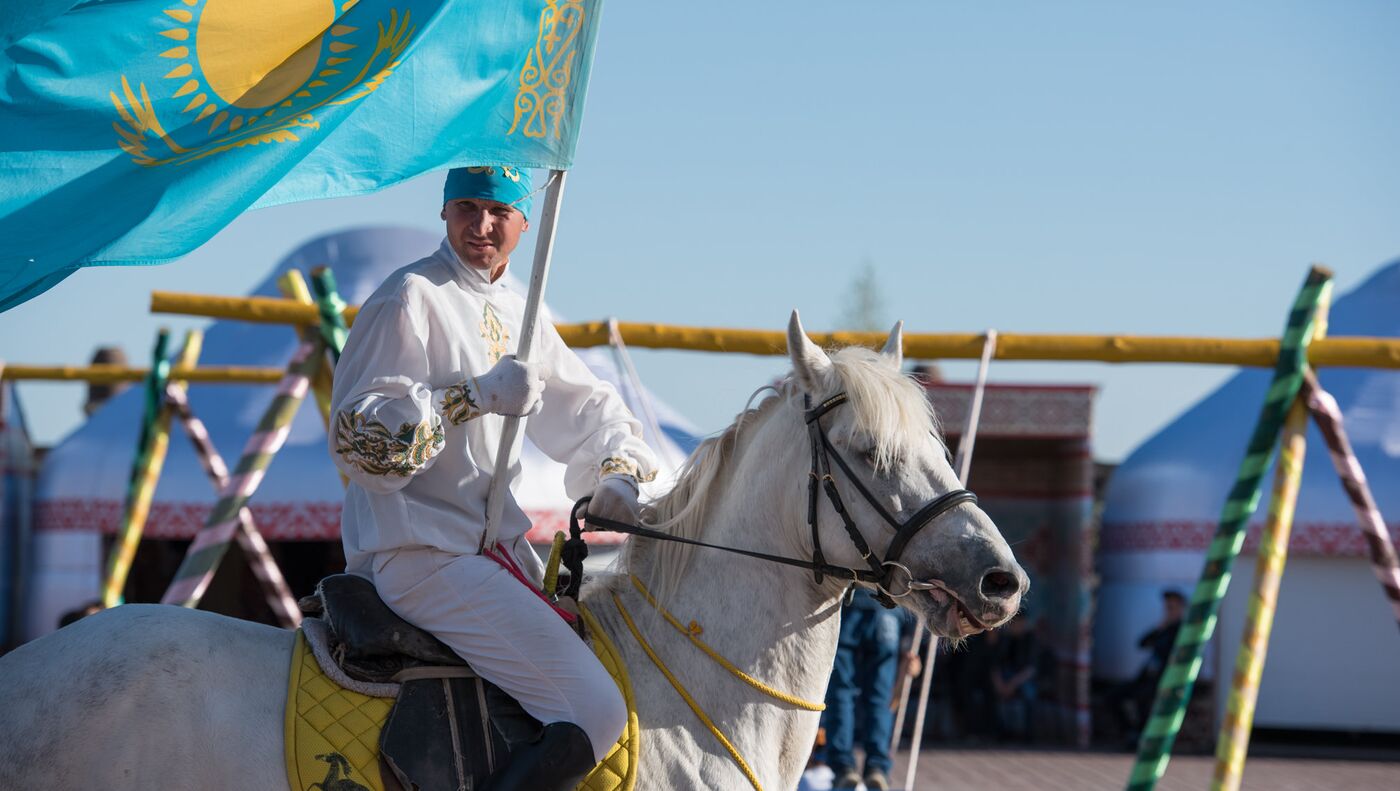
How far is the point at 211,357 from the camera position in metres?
14.9

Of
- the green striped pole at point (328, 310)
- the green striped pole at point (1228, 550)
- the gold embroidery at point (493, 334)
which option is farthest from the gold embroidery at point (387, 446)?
the green striped pole at point (1228, 550)

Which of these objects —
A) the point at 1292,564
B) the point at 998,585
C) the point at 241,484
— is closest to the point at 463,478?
the point at 998,585

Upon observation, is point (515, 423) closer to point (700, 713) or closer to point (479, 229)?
point (479, 229)

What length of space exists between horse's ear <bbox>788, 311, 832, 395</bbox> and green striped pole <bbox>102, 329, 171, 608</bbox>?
5.74 m

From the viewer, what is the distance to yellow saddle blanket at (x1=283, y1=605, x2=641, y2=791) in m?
3.04

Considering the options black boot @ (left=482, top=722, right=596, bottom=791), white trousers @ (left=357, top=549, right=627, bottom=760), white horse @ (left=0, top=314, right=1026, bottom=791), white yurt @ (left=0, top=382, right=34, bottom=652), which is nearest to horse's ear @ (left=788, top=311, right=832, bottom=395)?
white horse @ (left=0, top=314, right=1026, bottom=791)

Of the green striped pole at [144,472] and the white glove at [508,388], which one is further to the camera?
the green striped pole at [144,472]

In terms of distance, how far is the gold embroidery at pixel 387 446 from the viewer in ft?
9.89

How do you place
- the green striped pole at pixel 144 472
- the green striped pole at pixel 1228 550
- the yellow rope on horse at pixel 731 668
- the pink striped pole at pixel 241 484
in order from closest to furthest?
the yellow rope on horse at pixel 731 668 → the green striped pole at pixel 1228 550 → the pink striped pole at pixel 241 484 → the green striped pole at pixel 144 472

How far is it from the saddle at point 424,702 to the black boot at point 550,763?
0.22ft

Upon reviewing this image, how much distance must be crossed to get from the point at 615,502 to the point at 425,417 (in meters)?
0.68

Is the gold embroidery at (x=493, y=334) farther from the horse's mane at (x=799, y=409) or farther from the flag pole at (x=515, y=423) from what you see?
the horse's mane at (x=799, y=409)

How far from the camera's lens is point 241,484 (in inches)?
278

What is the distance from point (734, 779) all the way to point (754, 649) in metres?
0.33
